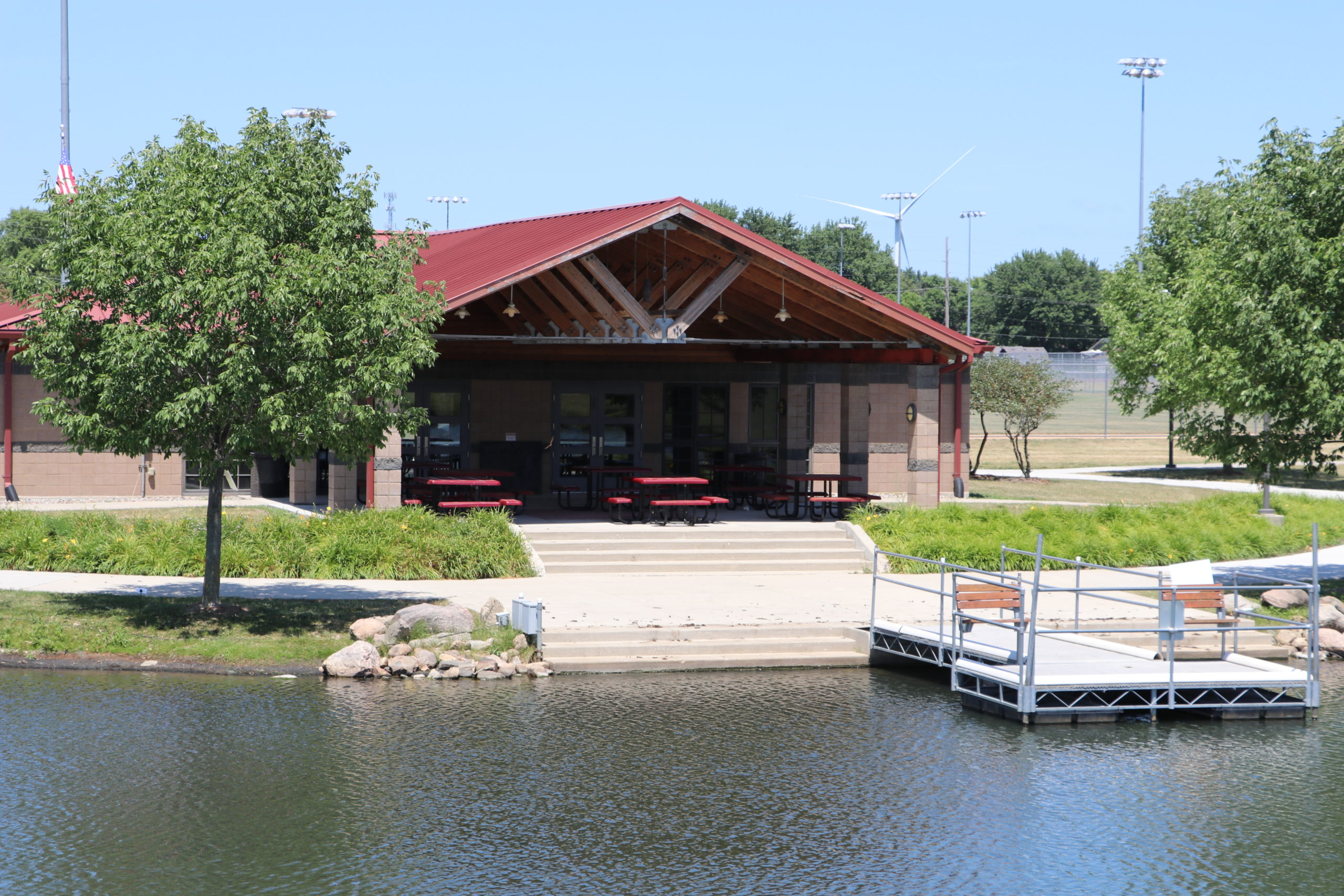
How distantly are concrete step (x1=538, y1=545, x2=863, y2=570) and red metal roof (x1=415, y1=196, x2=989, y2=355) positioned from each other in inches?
165

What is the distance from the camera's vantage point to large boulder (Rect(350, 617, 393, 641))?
15633 mm

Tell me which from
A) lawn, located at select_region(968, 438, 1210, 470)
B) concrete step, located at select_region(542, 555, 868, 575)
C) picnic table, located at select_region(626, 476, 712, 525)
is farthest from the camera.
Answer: lawn, located at select_region(968, 438, 1210, 470)

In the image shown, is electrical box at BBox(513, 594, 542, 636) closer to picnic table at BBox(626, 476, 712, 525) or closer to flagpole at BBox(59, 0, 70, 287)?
picnic table at BBox(626, 476, 712, 525)

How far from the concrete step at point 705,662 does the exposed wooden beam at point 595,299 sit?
27.7 feet

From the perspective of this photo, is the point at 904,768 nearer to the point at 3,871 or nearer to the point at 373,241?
the point at 3,871

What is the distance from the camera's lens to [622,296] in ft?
74.0

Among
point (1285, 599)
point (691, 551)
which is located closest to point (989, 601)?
point (1285, 599)

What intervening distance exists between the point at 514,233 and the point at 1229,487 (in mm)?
22919

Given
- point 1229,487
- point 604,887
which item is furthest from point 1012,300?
point 604,887

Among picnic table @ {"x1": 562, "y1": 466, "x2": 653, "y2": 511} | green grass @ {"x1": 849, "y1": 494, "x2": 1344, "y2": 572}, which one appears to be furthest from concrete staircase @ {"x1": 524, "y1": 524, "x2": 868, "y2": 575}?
picnic table @ {"x1": 562, "y1": 466, "x2": 653, "y2": 511}

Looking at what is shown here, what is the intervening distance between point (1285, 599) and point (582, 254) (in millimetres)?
11632

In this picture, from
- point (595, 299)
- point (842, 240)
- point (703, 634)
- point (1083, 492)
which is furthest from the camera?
point (842, 240)

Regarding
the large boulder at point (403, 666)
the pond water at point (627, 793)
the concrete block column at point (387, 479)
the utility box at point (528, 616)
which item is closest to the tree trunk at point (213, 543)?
the pond water at point (627, 793)

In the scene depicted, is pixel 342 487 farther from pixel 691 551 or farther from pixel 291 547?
pixel 691 551
